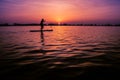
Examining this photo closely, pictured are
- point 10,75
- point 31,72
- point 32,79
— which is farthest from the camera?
point 31,72

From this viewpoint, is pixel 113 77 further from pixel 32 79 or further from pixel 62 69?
pixel 32 79

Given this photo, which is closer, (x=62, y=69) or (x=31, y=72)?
(x=31, y=72)

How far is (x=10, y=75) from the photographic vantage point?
6438 millimetres

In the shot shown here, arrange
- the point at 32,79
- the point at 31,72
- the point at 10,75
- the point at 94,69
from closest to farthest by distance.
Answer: the point at 32,79
the point at 10,75
the point at 31,72
the point at 94,69

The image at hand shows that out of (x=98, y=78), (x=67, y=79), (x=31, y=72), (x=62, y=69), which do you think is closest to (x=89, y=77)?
(x=98, y=78)

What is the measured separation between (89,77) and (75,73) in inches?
30.4

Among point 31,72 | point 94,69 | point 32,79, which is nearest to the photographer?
point 32,79

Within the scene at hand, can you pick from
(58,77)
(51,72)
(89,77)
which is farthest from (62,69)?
(89,77)

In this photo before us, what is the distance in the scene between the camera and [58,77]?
6.21 meters

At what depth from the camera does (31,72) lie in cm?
685

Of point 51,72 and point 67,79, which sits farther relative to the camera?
point 51,72

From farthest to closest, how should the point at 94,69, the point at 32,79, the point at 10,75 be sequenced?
the point at 94,69 → the point at 10,75 → the point at 32,79

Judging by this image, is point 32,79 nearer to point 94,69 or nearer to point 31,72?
point 31,72

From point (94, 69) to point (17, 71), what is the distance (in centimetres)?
408
